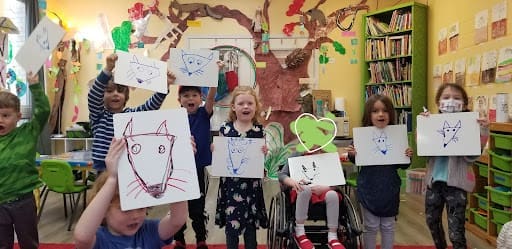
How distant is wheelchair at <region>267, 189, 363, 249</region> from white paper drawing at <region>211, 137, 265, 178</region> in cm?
22

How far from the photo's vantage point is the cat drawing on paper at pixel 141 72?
2.31 meters

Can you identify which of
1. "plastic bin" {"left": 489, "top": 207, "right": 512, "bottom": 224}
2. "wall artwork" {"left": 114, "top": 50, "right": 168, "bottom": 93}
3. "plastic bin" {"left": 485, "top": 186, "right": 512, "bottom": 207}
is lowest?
"plastic bin" {"left": 489, "top": 207, "right": 512, "bottom": 224}

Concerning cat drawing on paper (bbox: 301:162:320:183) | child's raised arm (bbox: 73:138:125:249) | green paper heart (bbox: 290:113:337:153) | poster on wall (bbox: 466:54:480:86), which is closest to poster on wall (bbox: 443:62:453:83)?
poster on wall (bbox: 466:54:480:86)

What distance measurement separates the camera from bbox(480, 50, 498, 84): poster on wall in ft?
12.6

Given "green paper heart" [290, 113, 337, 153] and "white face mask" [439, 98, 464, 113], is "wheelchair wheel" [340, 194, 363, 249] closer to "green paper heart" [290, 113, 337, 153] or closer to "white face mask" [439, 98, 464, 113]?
"green paper heart" [290, 113, 337, 153]

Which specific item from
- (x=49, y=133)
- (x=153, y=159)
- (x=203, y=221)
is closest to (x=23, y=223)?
(x=203, y=221)

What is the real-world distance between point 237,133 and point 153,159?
3.72 ft

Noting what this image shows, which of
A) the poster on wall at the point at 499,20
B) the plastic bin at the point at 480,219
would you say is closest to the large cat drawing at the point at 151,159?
the plastic bin at the point at 480,219

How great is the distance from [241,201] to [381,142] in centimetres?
83

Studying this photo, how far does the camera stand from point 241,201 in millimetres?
2484

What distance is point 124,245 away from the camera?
1.36 m

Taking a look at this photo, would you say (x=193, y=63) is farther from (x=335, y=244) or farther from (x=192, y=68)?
(x=335, y=244)

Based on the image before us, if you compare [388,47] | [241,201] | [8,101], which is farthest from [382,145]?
[388,47]

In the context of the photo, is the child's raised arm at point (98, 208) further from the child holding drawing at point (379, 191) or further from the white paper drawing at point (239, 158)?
the child holding drawing at point (379, 191)
